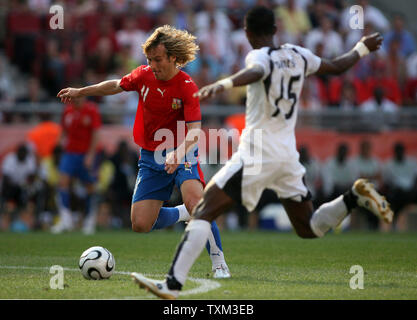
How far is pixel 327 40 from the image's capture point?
69.1 ft

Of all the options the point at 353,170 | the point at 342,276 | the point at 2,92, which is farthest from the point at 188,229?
the point at 2,92

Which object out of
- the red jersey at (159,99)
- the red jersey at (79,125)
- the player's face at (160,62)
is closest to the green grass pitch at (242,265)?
the red jersey at (159,99)

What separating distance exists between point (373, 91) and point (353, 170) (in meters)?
2.67

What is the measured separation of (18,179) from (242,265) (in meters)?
8.65

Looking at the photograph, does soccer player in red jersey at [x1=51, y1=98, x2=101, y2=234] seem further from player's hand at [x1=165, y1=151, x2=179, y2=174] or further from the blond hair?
player's hand at [x1=165, y1=151, x2=179, y2=174]

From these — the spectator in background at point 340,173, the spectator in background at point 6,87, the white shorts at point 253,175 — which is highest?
the spectator in background at point 6,87

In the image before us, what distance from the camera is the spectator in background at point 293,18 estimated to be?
21.6m

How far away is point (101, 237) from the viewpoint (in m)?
15.0

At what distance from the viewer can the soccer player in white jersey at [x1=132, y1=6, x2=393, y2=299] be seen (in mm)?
6906

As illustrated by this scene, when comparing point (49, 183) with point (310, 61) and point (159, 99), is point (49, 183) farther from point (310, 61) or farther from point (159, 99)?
point (310, 61)

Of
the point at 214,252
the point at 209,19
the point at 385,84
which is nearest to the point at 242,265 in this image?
the point at 214,252

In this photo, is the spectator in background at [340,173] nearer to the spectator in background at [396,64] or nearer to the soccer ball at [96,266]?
the spectator in background at [396,64]

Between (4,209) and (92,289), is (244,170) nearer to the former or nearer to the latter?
(92,289)

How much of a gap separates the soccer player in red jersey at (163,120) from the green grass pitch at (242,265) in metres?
0.76
